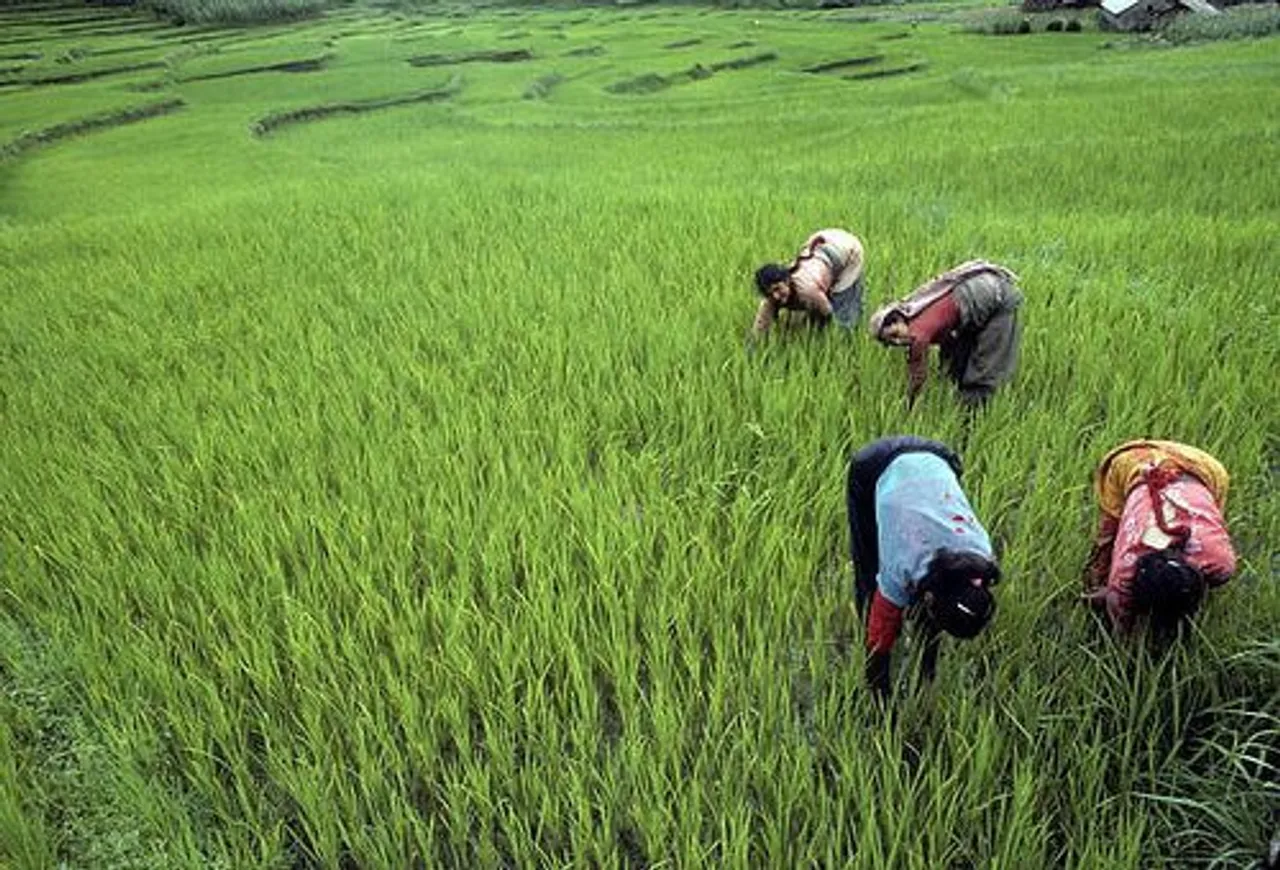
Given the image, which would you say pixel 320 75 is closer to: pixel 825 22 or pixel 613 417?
pixel 825 22

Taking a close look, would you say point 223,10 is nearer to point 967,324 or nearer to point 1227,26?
point 1227,26

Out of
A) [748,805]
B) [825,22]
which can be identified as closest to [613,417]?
[748,805]

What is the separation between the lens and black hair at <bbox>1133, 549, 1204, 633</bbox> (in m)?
1.39

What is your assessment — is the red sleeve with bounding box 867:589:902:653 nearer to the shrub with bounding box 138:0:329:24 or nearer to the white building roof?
the white building roof

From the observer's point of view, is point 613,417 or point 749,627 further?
point 613,417

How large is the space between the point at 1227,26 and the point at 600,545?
23.1 metres

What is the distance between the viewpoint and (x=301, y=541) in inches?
90.0

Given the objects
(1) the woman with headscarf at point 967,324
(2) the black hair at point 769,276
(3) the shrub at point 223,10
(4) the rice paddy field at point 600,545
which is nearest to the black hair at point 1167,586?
(4) the rice paddy field at point 600,545

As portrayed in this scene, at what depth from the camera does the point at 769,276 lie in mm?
2859

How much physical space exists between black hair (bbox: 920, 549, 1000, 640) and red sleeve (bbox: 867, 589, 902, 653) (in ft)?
0.62

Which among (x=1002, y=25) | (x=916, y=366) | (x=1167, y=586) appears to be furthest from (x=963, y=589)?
(x=1002, y=25)

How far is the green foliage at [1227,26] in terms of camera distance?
56.8 ft

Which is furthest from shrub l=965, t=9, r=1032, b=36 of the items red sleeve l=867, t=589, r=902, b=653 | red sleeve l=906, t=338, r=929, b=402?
red sleeve l=867, t=589, r=902, b=653

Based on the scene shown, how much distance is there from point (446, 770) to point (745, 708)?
0.64m
